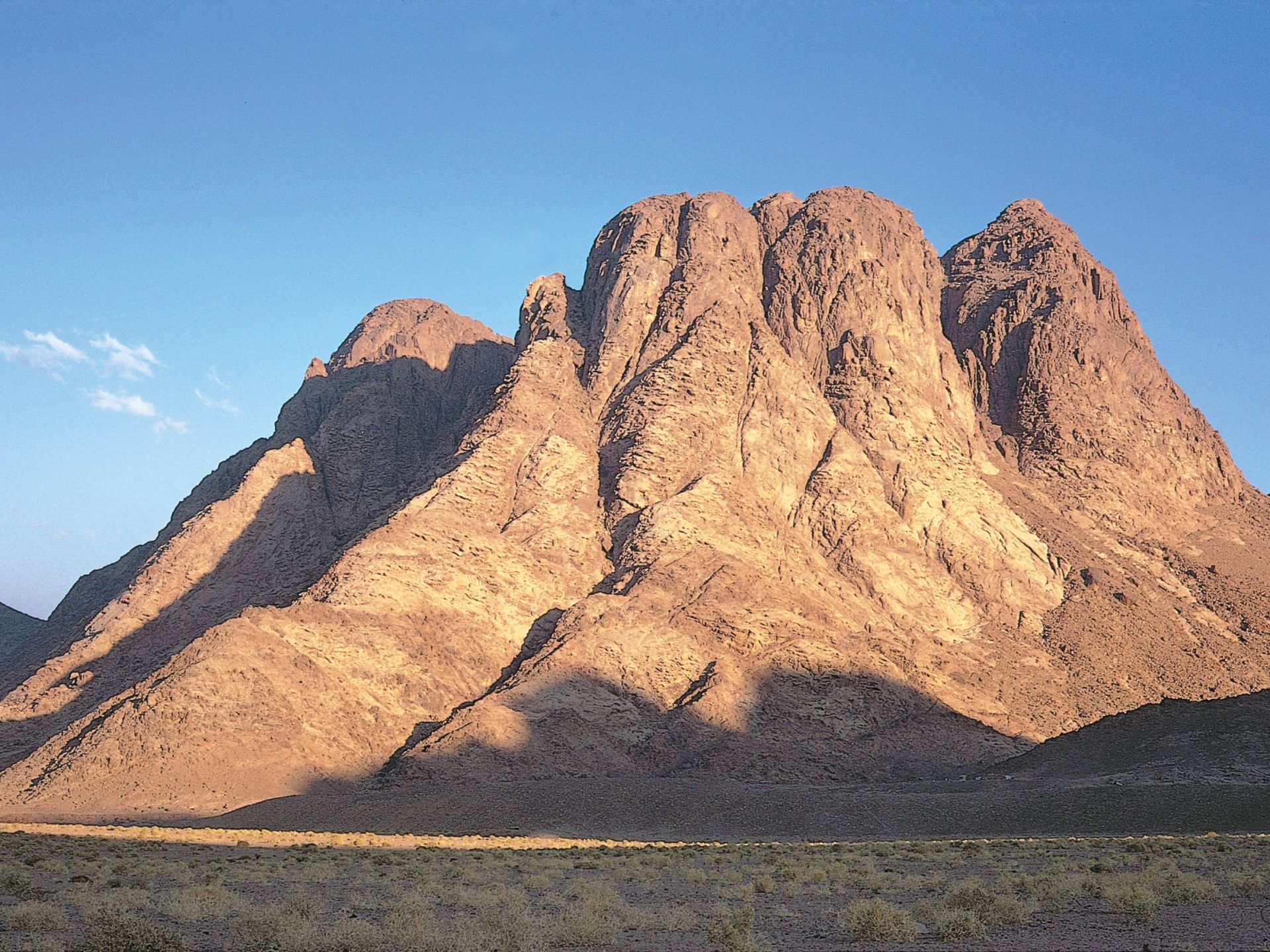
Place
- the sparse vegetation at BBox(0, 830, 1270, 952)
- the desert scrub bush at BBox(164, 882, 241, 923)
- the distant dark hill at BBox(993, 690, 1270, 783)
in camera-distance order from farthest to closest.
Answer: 1. the distant dark hill at BBox(993, 690, 1270, 783)
2. the desert scrub bush at BBox(164, 882, 241, 923)
3. the sparse vegetation at BBox(0, 830, 1270, 952)

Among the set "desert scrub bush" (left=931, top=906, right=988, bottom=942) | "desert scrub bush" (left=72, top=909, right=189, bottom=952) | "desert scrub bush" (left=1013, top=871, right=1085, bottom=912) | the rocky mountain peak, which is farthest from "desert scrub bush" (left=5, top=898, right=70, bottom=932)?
the rocky mountain peak

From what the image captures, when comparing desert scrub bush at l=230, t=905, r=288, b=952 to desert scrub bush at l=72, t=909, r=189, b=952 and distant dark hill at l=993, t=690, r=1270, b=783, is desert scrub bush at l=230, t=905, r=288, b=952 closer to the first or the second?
desert scrub bush at l=72, t=909, r=189, b=952

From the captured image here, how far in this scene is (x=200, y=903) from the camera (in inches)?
772

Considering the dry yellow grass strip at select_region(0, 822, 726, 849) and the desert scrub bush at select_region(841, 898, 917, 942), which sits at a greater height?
the desert scrub bush at select_region(841, 898, 917, 942)

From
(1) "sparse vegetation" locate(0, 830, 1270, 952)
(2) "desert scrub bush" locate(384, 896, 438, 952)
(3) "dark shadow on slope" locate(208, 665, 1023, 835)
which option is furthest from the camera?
(3) "dark shadow on slope" locate(208, 665, 1023, 835)

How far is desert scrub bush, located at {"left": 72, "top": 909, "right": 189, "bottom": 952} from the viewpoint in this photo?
14438 millimetres

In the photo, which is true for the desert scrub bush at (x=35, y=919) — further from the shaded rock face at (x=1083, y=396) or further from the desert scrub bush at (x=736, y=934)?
the shaded rock face at (x=1083, y=396)

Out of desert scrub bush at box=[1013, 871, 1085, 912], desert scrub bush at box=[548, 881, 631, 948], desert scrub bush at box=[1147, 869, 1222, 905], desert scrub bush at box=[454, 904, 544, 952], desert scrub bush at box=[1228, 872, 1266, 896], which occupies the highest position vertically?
desert scrub bush at box=[1228, 872, 1266, 896]

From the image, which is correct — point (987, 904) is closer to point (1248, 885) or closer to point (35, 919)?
point (1248, 885)

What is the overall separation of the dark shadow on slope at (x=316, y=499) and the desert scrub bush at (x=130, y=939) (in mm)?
59206

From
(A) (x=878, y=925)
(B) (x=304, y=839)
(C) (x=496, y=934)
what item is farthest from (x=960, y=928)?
(B) (x=304, y=839)

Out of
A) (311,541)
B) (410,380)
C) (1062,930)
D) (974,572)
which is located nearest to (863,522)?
(974,572)

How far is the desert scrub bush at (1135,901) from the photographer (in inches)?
707

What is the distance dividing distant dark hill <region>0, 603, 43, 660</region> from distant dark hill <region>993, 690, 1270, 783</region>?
313 ft
